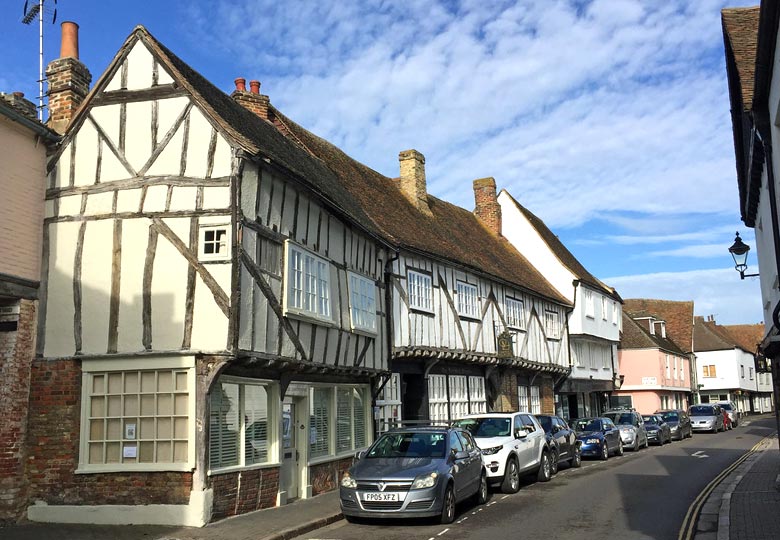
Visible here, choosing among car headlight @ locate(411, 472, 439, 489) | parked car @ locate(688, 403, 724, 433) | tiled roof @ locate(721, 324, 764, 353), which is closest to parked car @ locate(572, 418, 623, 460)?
car headlight @ locate(411, 472, 439, 489)

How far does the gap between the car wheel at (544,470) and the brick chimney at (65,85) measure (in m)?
12.1

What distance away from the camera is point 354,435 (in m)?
17.0

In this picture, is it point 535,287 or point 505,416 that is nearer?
point 505,416

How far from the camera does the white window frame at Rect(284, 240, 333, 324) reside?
13.3 meters

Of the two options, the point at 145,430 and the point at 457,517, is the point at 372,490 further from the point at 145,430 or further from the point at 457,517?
the point at 145,430

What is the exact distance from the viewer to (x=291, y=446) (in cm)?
1435

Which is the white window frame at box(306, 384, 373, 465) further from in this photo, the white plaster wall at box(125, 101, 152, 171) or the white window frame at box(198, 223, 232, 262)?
the white plaster wall at box(125, 101, 152, 171)

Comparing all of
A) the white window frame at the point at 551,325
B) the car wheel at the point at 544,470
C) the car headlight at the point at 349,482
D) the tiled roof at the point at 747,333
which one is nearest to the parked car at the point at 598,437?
the white window frame at the point at 551,325

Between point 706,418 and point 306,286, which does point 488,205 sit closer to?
point 706,418

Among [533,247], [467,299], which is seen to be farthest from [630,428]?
[467,299]

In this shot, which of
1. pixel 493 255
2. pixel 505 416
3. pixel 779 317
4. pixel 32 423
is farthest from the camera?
pixel 493 255

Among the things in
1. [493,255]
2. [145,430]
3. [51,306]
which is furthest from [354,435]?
[493,255]

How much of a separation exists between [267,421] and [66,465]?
3.32 m

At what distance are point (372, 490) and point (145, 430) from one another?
12.0 feet
